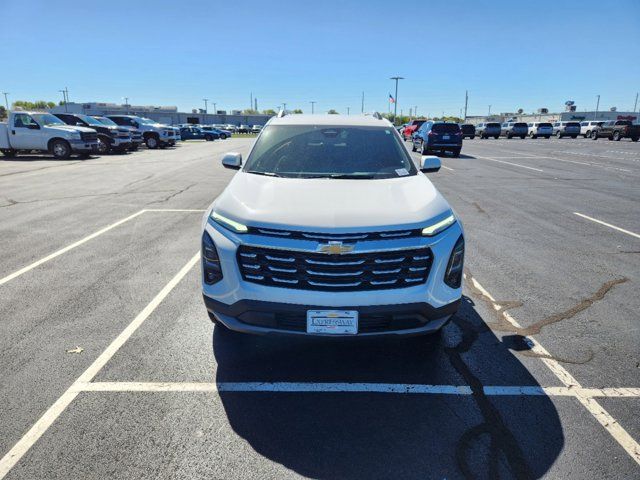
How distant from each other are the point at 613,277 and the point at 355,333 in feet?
14.1

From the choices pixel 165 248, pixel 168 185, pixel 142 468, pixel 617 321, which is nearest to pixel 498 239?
pixel 617 321

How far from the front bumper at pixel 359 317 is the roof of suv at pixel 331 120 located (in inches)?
107

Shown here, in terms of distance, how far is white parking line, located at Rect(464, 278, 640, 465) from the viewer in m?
2.63

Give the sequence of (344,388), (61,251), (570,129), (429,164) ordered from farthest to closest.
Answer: (570,129) < (61,251) < (429,164) < (344,388)

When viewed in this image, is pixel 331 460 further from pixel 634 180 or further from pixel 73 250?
pixel 634 180

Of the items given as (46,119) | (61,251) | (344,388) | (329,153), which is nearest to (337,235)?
(344,388)

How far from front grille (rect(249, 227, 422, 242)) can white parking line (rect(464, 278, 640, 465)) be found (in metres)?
1.63

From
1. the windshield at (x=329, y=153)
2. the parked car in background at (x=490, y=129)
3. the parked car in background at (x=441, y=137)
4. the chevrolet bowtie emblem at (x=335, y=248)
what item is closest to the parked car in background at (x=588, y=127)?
the parked car in background at (x=490, y=129)

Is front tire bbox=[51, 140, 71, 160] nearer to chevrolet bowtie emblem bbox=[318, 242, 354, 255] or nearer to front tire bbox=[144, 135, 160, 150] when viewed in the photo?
front tire bbox=[144, 135, 160, 150]

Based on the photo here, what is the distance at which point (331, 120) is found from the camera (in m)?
5.24

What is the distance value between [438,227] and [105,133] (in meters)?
24.3

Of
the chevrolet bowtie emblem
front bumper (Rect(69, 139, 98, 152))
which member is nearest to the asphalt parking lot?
the chevrolet bowtie emblem

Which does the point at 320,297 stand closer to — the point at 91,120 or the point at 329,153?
the point at 329,153

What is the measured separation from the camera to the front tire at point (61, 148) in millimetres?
19609
